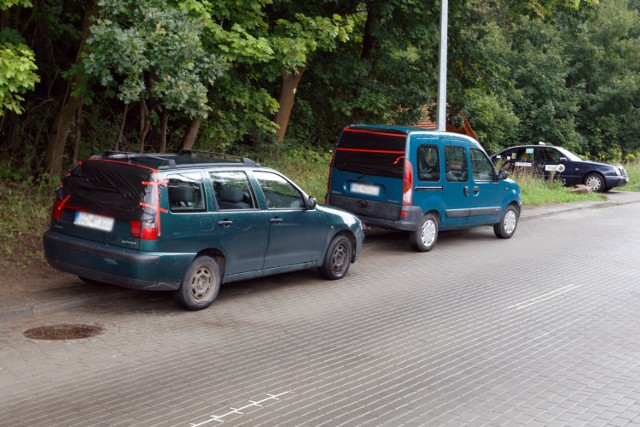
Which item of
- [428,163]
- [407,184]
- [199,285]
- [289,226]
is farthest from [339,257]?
[428,163]

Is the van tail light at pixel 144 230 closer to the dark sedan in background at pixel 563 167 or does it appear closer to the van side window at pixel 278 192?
the van side window at pixel 278 192

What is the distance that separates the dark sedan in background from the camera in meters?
27.2

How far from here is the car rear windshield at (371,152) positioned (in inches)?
516

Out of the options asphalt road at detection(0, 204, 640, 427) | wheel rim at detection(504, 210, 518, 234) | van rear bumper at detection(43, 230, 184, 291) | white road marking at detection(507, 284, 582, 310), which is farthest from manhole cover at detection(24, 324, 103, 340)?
wheel rim at detection(504, 210, 518, 234)

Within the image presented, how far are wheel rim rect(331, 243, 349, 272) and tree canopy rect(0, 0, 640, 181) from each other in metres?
2.64

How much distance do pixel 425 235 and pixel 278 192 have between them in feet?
14.1

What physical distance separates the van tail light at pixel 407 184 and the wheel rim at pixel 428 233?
0.74 metres

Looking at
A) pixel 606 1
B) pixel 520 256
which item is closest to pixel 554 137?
pixel 606 1

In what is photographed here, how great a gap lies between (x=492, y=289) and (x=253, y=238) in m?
3.32

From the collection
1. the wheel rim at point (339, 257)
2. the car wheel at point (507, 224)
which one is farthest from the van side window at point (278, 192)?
the car wheel at point (507, 224)

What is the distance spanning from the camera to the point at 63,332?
7.96 m

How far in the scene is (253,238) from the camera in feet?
31.4

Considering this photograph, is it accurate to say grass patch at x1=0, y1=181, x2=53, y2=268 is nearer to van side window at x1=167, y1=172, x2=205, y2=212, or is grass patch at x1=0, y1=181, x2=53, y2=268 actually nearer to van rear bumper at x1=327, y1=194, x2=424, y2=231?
van side window at x1=167, y1=172, x2=205, y2=212

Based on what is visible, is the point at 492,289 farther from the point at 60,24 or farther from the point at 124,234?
the point at 60,24
